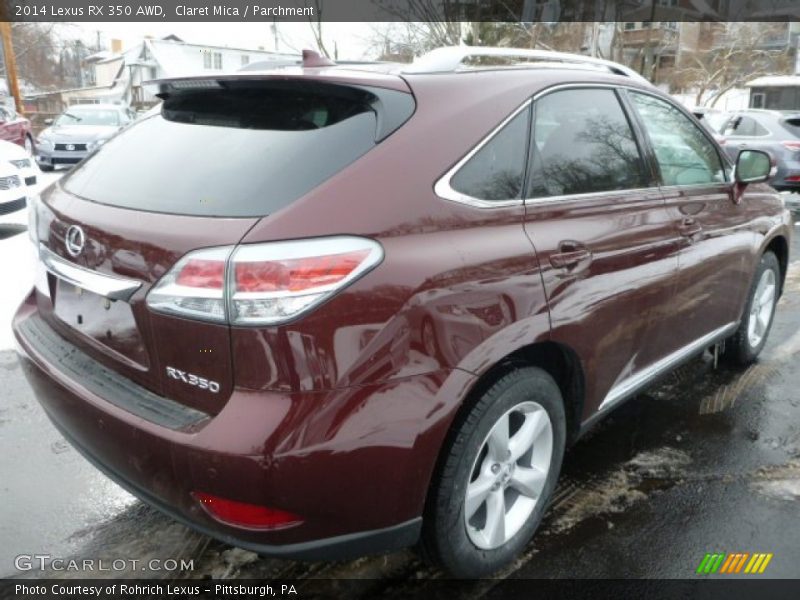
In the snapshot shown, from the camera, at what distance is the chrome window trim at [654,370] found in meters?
2.77

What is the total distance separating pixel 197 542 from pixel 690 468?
219cm

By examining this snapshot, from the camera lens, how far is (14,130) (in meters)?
15.0

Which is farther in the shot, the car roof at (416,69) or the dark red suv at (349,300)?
the car roof at (416,69)

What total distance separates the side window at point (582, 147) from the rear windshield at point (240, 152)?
729mm

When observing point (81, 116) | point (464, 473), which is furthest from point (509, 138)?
point (81, 116)

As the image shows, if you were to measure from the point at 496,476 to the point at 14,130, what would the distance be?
52.7 ft

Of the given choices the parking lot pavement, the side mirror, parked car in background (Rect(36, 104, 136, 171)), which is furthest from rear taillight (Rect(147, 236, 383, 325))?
parked car in background (Rect(36, 104, 136, 171))

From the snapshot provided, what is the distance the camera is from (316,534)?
1.83 metres

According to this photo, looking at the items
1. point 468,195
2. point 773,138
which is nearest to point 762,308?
point 468,195

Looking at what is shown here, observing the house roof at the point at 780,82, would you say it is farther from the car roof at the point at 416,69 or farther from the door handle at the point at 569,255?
the door handle at the point at 569,255

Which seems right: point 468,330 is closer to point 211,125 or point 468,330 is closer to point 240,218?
point 240,218

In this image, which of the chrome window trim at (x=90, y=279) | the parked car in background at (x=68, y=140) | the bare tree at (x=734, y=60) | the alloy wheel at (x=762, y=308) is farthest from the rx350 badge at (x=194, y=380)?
the bare tree at (x=734, y=60)

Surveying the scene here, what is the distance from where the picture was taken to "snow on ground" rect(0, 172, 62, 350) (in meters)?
4.95

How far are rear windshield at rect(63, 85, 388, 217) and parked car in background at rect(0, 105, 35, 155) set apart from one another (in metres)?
14.2
